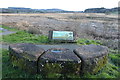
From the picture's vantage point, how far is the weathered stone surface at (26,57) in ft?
15.7

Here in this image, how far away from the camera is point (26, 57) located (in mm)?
4895

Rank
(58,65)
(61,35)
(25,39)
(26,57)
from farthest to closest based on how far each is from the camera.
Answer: (25,39) → (61,35) → (26,57) → (58,65)

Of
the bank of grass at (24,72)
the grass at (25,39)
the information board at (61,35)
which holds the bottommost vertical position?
the bank of grass at (24,72)


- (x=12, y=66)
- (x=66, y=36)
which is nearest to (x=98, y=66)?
(x=12, y=66)

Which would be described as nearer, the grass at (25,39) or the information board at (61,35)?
the information board at (61,35)

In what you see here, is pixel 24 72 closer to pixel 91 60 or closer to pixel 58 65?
pixel 58 65

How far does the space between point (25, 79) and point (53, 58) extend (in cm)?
109

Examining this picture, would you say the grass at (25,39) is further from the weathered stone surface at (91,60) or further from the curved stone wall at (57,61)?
the weathered stone surface at (91,60)

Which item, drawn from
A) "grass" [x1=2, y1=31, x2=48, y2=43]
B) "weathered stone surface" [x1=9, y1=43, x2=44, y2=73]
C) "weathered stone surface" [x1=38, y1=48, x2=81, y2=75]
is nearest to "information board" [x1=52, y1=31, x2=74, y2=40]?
"grass" [x1=2, y1=31, x2=48, y2=43]

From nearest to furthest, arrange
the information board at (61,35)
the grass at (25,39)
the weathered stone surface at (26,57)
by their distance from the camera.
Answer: the weathered stone surface at (26,57)
the information board at (61,35)
the grass at (25,39)

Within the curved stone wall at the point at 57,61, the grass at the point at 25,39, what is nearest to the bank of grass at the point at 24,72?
the curved stone wall at the point at 57,61

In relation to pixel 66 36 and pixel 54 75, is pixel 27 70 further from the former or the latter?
pixel 66 36

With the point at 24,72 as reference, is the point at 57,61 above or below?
above

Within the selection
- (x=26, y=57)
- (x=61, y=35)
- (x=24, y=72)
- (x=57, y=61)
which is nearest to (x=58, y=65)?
(x=57, y=61)
